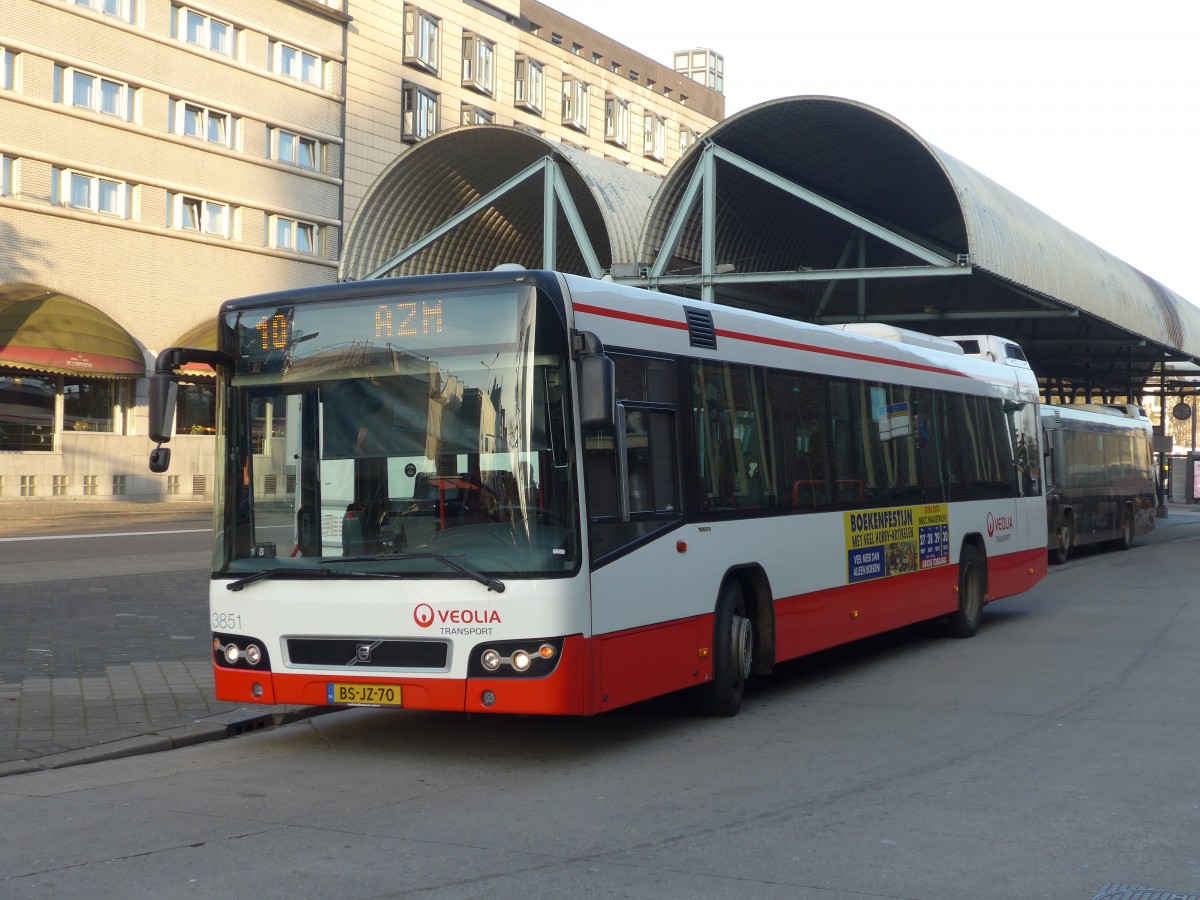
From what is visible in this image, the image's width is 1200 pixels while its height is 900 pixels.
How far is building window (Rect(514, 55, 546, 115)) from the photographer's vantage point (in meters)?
63.4

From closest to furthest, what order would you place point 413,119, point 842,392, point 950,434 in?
point 842,392
point 950,434
point 413,119

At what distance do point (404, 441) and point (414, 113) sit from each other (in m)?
48.4

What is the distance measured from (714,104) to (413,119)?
43.5m

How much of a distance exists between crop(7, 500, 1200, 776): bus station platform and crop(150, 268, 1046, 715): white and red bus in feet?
3.26

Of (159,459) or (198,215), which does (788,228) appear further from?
(159,459)

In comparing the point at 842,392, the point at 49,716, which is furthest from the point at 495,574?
the point at 842,392

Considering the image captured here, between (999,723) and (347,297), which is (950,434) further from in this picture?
(347,297)

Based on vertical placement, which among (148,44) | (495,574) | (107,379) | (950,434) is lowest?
(495,574)

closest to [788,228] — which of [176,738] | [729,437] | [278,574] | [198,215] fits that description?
[198,215]

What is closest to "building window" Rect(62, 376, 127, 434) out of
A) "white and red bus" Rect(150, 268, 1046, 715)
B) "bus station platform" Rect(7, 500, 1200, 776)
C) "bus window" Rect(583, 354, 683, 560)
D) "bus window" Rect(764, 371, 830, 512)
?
"bus station platform" Rect(7, 500, 1200, 776)

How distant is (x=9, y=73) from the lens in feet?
127

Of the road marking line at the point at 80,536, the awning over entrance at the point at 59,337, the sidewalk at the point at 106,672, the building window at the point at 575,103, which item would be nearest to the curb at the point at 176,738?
the sidewalk at the point at 106,672

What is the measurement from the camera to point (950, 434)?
46.7 ft

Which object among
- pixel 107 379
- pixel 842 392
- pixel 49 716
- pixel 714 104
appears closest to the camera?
pixel 49 716
